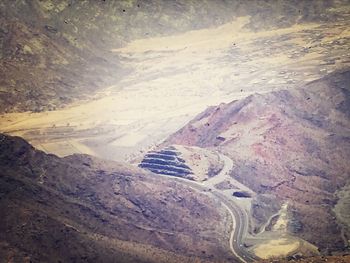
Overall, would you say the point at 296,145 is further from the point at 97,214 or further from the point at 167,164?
the point at 97,214

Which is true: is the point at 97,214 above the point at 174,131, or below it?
below

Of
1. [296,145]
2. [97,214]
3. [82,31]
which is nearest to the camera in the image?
[97,214]

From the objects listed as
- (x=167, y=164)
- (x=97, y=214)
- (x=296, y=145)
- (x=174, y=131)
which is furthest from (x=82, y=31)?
(x=97, y=214)

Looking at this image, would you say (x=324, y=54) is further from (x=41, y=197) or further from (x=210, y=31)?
(x=41, y=197)

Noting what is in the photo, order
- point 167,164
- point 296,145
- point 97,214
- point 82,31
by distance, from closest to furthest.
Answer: point 97,214 → point 167,164 → point 296,145 → point 82,31

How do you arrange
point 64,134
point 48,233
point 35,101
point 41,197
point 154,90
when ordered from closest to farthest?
point 48,233, point 41,197, point 64,134, point 35,101, point 154,90

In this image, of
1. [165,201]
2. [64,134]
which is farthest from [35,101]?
[165,201]
